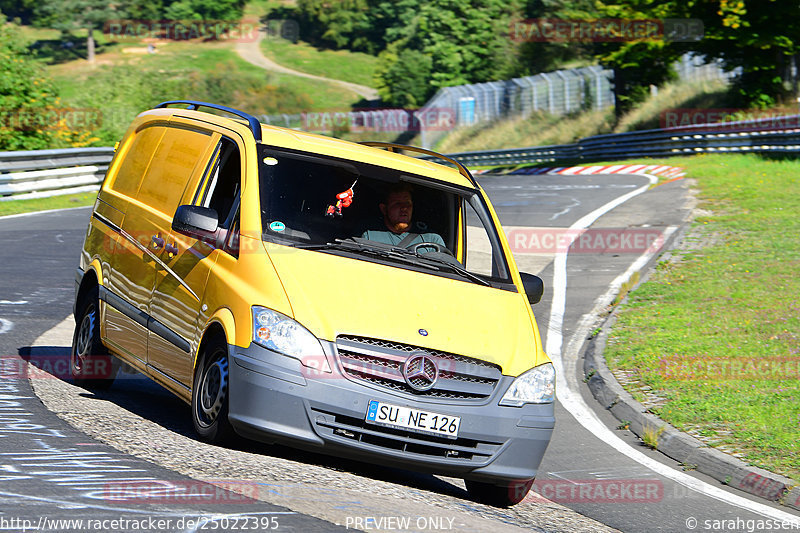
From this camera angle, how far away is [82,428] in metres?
6.72

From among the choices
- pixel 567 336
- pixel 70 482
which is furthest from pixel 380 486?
pixel 567 336

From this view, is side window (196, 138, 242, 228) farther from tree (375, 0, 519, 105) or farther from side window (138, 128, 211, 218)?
tree (375, 0, 519, 105)

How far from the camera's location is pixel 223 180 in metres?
7.53

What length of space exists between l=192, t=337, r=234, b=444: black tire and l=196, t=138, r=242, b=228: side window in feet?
3.71

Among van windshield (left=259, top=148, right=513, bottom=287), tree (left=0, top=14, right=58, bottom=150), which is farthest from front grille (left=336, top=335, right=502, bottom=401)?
tree (left=0, top=14, right=58, bottom=150)

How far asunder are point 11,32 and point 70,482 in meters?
28.2

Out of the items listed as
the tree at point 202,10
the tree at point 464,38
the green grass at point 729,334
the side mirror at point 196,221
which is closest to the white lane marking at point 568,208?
the green grass at point 729,334

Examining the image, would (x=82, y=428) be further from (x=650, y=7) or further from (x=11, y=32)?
(x=650, y=7)

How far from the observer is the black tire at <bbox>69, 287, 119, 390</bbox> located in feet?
27.9

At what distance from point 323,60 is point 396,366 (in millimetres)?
132402

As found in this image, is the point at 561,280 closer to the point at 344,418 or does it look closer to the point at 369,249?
the point at 369,249

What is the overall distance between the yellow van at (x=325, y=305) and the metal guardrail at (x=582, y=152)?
664 inches

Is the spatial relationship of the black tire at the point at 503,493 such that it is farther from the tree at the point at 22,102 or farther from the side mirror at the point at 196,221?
the tree at the point at 22,102

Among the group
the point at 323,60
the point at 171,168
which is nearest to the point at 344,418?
the point at 171,168
